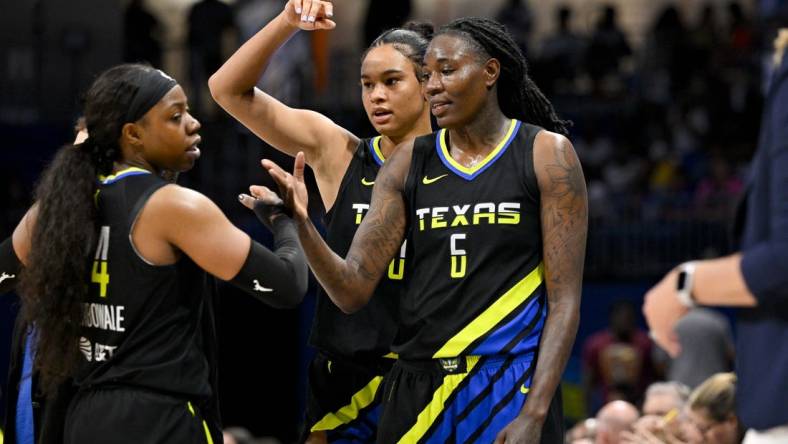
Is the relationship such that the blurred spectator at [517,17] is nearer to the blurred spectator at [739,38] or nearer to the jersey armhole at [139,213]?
the blurred spectator at [739,38]

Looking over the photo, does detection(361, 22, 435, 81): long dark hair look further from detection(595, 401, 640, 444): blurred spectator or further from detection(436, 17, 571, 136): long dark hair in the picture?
detection(595, 401, 640, 444): blurred spectator

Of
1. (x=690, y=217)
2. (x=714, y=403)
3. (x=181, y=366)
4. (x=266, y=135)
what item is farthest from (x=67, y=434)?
(x=690, y=217)

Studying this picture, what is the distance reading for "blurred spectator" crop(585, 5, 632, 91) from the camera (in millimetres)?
15545

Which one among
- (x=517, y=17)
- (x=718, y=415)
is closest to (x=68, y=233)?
(x=718, y=415)

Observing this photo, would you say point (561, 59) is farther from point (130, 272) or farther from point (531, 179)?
point (130, 272)

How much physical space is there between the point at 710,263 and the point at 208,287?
177 centimetres

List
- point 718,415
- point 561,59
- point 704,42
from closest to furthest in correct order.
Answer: point 718,415 < point 561,59 < point 704,42

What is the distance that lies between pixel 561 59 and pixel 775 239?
42.0 feet

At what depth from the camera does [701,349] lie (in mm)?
9617

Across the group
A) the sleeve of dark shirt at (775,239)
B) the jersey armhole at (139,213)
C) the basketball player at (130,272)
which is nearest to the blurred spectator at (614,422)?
the basketball player at (130,272)

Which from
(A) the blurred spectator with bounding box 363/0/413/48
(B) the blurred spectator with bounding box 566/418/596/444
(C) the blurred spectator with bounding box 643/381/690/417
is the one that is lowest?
(B) the blurred spectator with bounding box 566/418/596/444

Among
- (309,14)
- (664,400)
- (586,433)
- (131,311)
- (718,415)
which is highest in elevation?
(309,14)

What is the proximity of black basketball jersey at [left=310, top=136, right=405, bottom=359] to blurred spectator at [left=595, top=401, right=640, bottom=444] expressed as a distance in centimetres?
247

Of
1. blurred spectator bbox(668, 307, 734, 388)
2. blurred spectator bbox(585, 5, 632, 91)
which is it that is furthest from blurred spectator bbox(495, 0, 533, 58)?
blurred spectator bbox(668, 307, 734, 388)
